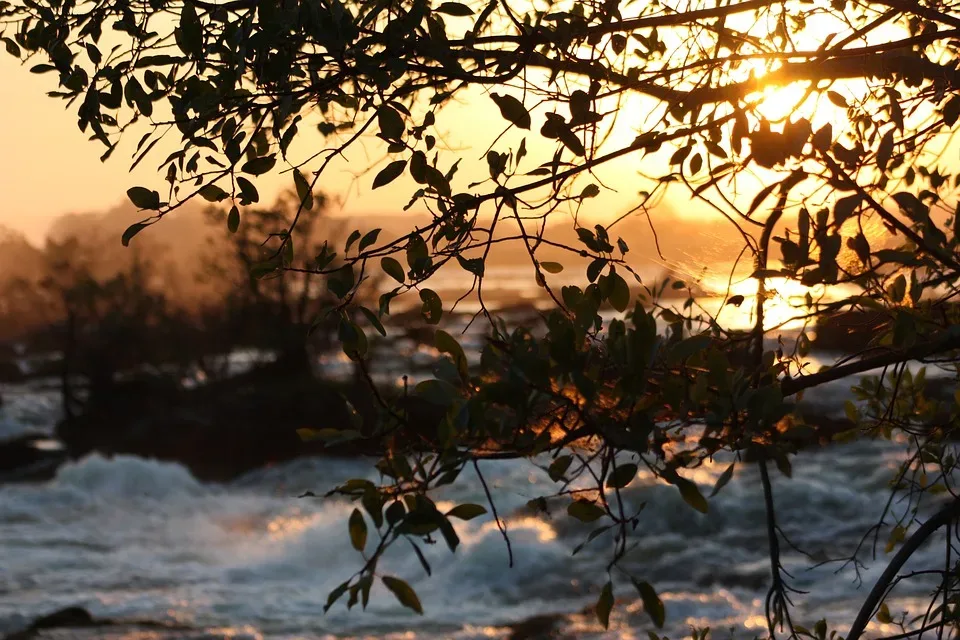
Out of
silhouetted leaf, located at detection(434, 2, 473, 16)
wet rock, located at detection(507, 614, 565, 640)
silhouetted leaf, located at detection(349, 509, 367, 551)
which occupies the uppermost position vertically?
silhouetted leaf, located at detection(434, 2, 473, 16)

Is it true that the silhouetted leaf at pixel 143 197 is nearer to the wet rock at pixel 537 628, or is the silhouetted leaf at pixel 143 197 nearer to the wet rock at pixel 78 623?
the wet rock at pixel 537 628

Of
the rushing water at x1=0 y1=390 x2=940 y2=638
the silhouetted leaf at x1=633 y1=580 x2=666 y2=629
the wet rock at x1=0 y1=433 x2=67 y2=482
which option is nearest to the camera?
the silhouetted leaf at x1=633 y1=580 x2=666 y2=629

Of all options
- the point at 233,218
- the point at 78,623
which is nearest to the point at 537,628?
the point at 78,623

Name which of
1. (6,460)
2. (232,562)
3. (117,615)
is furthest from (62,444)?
(117,615)

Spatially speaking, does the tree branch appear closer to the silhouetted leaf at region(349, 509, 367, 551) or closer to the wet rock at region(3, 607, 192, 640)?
the silhouetted leaf at region(349, 509, 367, 551)

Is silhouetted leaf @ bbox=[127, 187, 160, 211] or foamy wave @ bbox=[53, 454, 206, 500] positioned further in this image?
foamy wave @ bbox=[53, 454, 206, 500]

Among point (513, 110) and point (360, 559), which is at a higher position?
point (513, 110)

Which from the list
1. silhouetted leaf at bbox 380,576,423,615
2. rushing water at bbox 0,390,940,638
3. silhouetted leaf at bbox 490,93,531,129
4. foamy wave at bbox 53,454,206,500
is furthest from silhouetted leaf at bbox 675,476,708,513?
Result: foamy wave at bbox 53,454,206,500

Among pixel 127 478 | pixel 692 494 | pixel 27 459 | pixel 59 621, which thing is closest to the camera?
pixel 692 494

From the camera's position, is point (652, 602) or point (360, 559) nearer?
point (652, 602)

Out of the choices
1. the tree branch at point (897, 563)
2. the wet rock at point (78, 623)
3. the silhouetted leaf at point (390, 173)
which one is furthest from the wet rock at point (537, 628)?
the silhouetted leaf at point (390, 173)

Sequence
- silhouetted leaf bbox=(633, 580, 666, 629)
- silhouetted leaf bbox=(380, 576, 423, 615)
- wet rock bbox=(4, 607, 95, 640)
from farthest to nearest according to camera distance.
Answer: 1. wet rock bbox=(4, 607, 95, 640)
2. silhouetted leaf bbox=(633, 580, 666, 629)
3. silhouetted leaf bbox=(380, 576, 423, 615)

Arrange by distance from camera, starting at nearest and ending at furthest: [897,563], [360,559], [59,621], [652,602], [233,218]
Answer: [652,602]
[897,563]
[233,218]
[59,621]
[360,559]

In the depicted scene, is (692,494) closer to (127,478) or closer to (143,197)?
(143,197)
